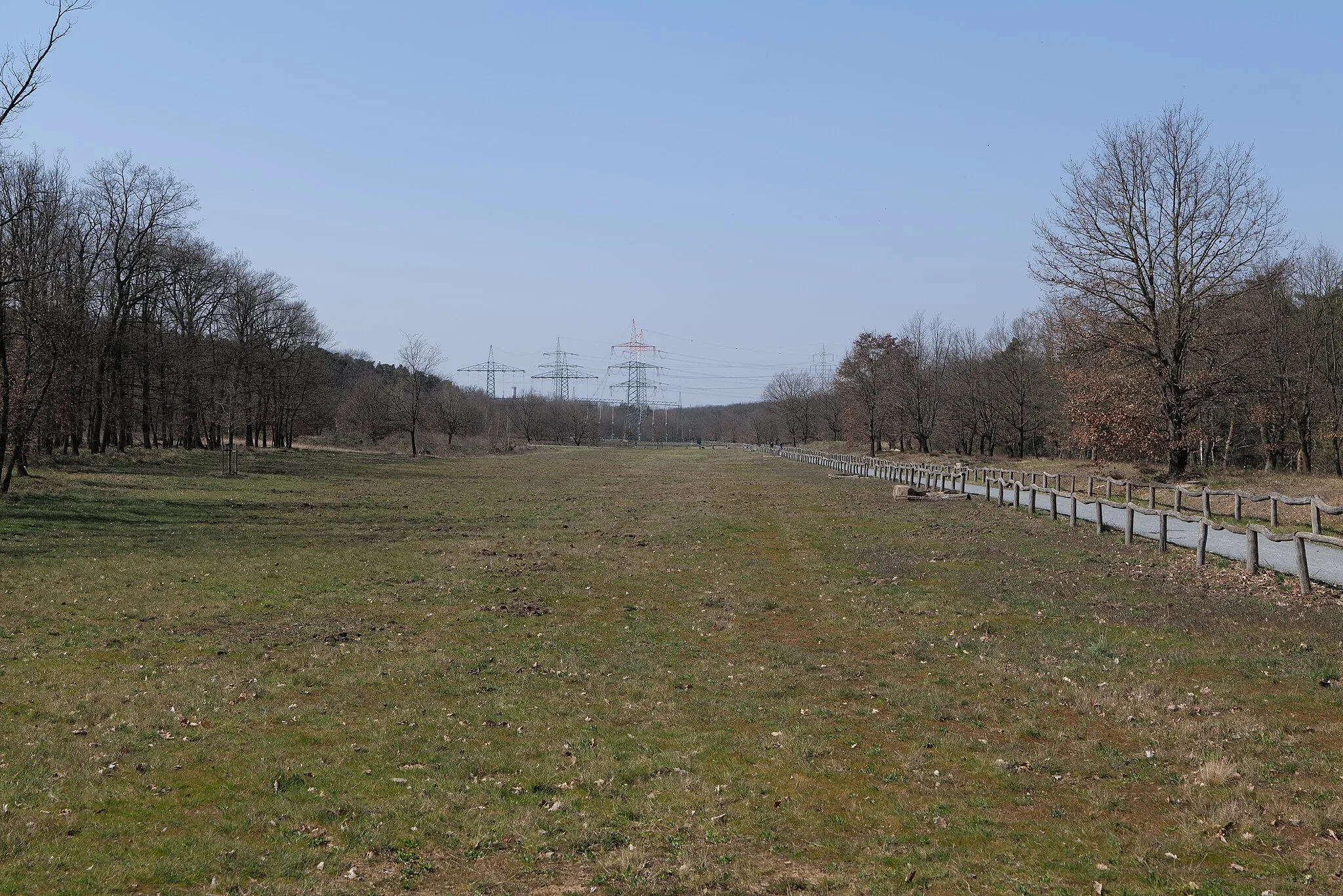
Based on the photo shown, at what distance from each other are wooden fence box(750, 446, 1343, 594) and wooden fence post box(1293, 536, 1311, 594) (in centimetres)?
1

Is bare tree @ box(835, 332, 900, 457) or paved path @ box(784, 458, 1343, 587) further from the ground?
bare tree @ box(835, 332, 900, 457)

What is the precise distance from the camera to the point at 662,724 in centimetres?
989

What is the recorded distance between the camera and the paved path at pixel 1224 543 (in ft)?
53.9

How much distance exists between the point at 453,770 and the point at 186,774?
2.39 meters

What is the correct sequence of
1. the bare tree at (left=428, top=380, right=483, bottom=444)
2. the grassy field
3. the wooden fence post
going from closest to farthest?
1. the grassy field
2. the wooden fence post
3. the bare tree at (left=428, top=380, right=483, bottom=444)

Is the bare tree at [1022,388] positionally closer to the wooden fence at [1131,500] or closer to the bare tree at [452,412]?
the wooden fence at [1131,500]

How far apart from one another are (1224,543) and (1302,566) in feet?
15.7

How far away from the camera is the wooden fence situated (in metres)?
16.5

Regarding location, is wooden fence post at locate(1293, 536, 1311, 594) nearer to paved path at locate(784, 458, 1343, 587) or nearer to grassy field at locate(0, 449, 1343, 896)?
grassy field at locate(0, 449, 1343, 896)

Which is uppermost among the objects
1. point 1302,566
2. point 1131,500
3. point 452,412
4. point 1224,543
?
point 452,412

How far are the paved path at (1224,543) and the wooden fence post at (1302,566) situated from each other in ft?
1.76

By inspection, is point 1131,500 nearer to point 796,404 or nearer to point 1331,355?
point 1331,355

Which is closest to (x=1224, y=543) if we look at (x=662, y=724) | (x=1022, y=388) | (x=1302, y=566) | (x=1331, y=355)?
(x=1302, y=566)

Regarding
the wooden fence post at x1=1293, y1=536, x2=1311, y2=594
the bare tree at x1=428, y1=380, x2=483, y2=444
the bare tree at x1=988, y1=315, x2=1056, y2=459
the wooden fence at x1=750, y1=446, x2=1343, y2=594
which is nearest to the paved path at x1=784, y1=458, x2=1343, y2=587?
the wooden fence at x1=750, y1=446, x2=1343, y2=594
